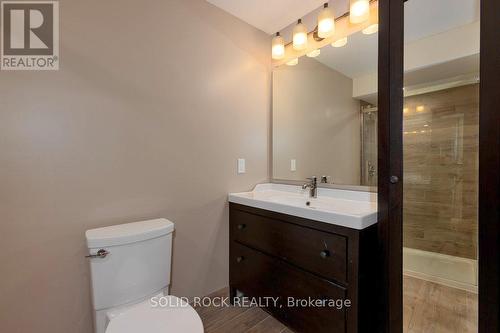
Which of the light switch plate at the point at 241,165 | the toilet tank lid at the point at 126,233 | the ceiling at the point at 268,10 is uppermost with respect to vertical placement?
the ceiling at the point at 268,10

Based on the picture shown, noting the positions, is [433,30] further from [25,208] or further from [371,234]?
[25,208]

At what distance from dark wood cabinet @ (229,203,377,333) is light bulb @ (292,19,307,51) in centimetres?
143

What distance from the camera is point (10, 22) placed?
1189 mm

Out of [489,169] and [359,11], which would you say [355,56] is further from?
[489,169]

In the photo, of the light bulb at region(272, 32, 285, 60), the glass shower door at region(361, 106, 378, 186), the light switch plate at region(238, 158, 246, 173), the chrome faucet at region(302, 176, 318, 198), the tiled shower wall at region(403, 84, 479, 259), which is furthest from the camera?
the light bulb at region(272, 32, 285, 60)

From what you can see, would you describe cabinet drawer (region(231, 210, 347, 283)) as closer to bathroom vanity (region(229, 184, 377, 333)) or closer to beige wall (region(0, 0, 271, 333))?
bathroom vanity (region(229, 184, 377, 333))

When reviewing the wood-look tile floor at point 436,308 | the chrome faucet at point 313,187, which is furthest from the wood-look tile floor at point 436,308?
the chrome faucet at point 313,187

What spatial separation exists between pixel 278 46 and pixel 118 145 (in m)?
1.60

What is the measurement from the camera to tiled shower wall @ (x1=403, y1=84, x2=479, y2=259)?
1088mm

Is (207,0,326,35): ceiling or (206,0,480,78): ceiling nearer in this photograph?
(206,0,480,78): ceiling

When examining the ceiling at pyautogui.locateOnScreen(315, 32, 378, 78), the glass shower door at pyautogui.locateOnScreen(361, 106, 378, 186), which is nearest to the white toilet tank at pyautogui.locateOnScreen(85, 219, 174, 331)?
the glass shower door at pyautogui.locateOnScreen(361, 106, 378, 186)

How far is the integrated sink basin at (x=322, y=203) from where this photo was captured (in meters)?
1.23

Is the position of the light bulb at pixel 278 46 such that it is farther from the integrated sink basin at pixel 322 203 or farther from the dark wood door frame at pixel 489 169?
the dark wood door frame at pixel 489 169

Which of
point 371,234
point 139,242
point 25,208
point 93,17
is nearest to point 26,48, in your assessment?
point 93,17
